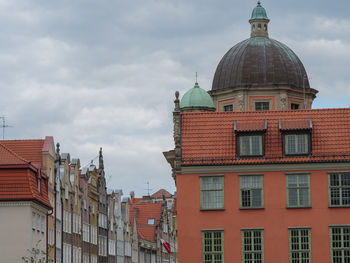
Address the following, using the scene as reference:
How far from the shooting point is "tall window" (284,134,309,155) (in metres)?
58.0

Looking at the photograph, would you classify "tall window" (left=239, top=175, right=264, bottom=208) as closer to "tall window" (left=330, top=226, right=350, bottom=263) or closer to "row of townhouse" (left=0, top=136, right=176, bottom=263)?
"tall window" (left=330, top=226, right=350, bottom=263)

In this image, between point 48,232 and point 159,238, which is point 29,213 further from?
point 159,238

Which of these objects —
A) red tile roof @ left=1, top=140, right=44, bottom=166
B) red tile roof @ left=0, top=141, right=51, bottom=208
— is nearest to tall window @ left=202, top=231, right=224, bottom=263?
red tile roof @ left=0, top=141, right=51, bottom=208

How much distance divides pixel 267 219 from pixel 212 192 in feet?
12.1

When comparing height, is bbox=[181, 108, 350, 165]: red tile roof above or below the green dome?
below

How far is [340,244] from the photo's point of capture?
185ft

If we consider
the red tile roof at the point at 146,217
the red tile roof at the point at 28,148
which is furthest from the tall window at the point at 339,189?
the red tile roof at the point at 146,217

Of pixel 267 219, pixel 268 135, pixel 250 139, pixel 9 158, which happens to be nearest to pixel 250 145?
pixel 250 139

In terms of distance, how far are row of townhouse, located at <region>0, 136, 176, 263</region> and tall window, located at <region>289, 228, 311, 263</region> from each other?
14.6 m

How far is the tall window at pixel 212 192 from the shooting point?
57906 millimetres

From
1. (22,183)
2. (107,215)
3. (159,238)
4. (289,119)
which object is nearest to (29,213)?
(22,183)

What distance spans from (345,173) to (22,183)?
20.2 m

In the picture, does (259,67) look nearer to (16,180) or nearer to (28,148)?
(28,148)

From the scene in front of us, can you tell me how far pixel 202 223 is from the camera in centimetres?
5759
